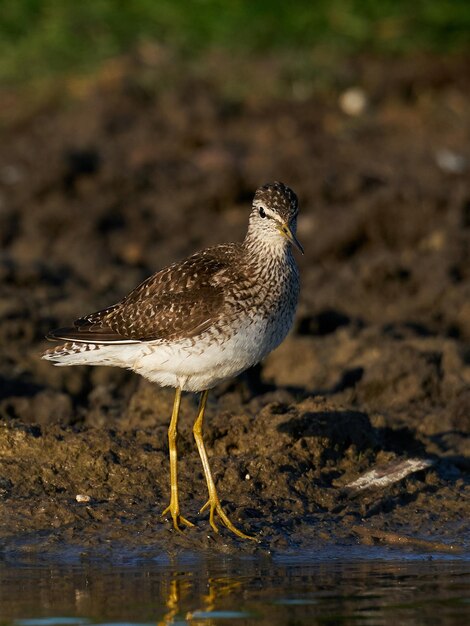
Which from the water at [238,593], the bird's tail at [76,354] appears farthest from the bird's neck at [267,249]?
the water at [238,593]

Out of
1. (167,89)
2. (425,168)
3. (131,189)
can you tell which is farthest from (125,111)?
(425,168)

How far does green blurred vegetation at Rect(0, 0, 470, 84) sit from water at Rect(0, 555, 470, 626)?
41.7 ft

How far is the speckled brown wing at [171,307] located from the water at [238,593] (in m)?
1.43

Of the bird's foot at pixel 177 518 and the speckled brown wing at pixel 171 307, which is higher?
the speckled brown wing at pixel 171 307

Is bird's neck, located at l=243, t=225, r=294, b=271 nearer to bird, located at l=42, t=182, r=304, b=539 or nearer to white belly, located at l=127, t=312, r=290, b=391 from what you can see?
bird, located at l=42, t=182, r=304, b=539

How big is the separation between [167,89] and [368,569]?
12.2 metres

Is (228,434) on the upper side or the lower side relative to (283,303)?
lower

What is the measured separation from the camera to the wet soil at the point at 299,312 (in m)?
8.29

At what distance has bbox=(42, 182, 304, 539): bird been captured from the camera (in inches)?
320

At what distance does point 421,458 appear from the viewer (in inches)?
344

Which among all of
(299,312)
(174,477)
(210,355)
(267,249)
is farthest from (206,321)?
(299,312)

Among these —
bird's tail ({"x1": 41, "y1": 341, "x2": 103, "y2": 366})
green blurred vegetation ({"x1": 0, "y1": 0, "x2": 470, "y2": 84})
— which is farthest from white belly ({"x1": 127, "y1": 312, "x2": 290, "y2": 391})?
green blurred vegetation ({"x1": 0, "y1": 0, "x2": 470, "y2": 84})

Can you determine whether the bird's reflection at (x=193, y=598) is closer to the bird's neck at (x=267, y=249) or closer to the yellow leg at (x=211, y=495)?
the yellow leg at (x=211, y=495)

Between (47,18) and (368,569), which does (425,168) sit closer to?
(47,18)
